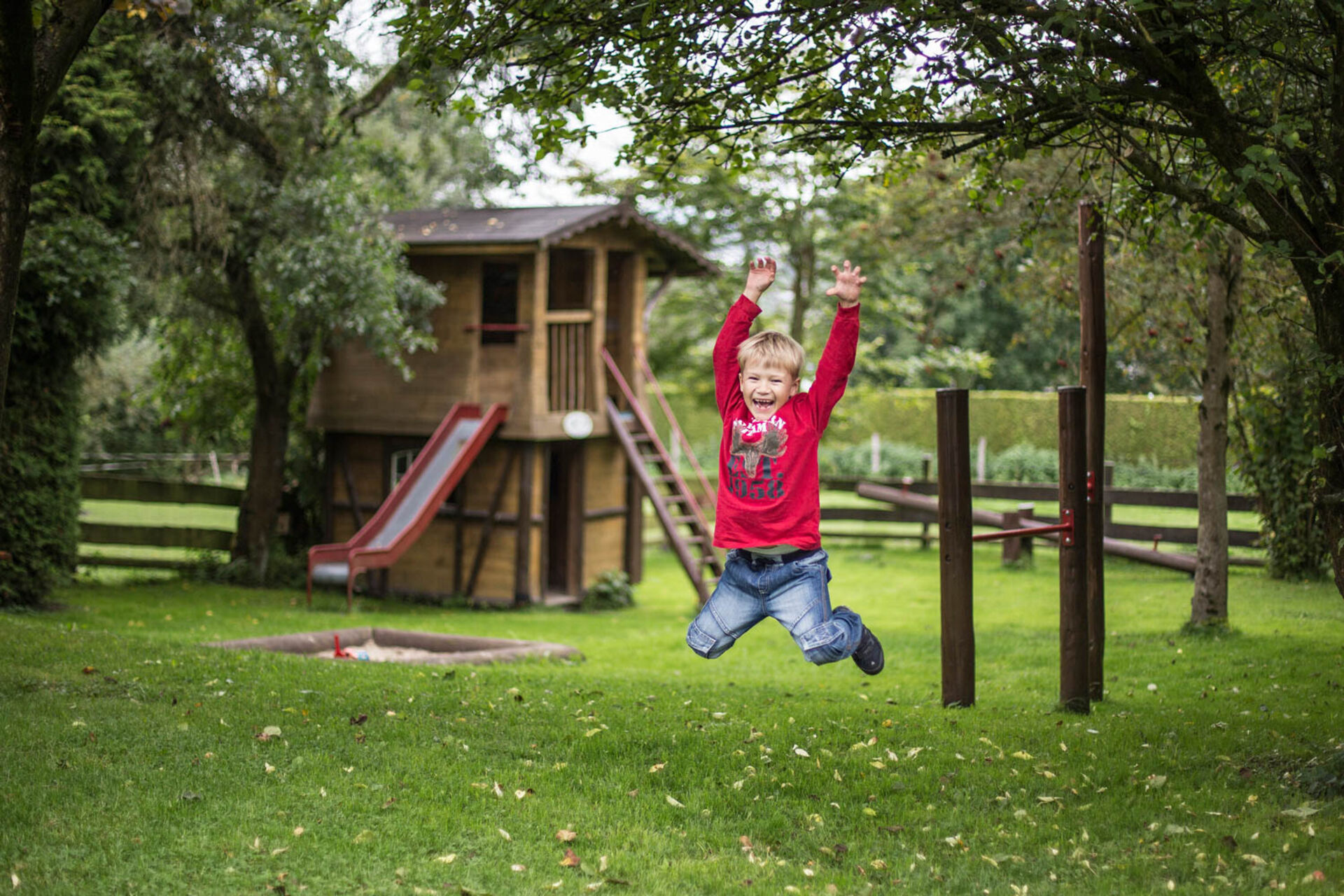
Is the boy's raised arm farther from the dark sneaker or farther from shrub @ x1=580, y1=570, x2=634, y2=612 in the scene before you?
shrub @ x1=580, y1=570, x2=634, y2=612

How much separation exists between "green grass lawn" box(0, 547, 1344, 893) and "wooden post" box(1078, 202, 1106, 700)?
0.68 metres

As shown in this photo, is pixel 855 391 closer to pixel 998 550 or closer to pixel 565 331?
pixel 998 550

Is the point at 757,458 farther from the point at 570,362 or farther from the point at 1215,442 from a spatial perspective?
the point at 570,362

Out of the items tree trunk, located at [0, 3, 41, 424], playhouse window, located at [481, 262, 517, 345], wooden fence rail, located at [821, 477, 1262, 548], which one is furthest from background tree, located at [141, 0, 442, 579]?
wooden fence rail, located at [821, 477, 1262, 548]

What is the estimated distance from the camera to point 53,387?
13633mm

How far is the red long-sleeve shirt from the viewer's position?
5863mm

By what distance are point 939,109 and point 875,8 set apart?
2776mm

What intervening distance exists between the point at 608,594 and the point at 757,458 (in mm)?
12721

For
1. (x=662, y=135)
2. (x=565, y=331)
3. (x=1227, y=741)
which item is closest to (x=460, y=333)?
(x=565, y=331)

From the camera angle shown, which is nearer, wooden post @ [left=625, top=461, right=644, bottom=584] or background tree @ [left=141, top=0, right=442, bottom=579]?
background tree @ [left=141, top=0, right=442, bottom=579]

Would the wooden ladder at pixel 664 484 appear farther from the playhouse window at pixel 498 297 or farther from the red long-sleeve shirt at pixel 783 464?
the red long-sleeve shirt at pixel 783 464

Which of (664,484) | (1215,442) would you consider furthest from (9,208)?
(664,484)

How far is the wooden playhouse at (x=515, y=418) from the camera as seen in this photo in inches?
695

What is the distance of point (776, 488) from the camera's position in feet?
19.3
